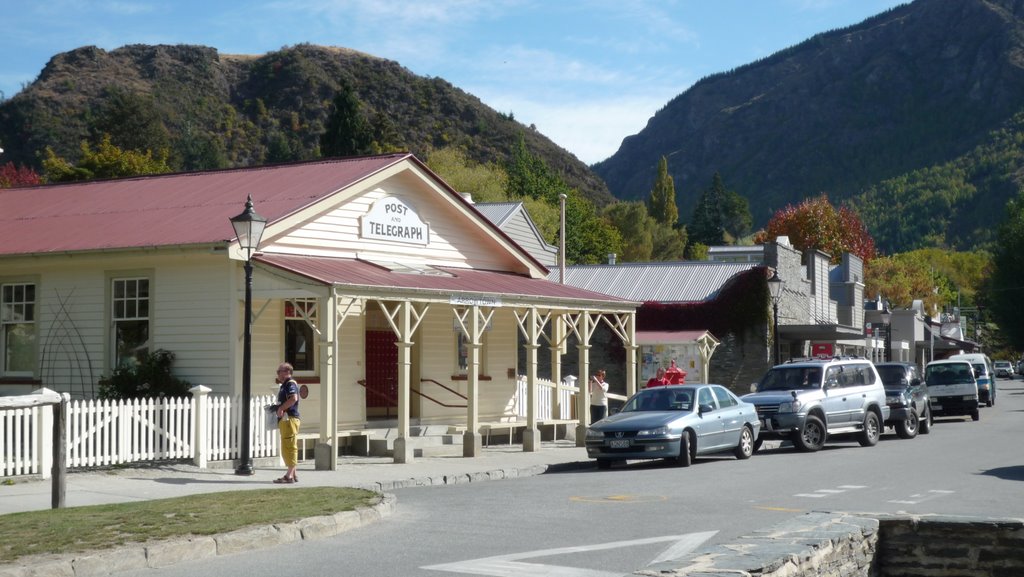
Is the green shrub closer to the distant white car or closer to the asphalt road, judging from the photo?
the asphalt road

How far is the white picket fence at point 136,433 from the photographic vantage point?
17.2 meters

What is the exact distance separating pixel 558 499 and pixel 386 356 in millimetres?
10041

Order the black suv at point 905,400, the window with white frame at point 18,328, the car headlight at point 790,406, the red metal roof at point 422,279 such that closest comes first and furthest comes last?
the red metal roof at point 422,279
the window with white frame at point 18,328
the car headlight at point 790,406
the black suv at point 905,400

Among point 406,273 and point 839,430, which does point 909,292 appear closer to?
point 839,430

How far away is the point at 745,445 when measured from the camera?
2342cm

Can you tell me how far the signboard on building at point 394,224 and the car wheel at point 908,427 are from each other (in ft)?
41.4

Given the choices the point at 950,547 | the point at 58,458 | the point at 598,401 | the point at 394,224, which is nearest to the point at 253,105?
the point at 598,401

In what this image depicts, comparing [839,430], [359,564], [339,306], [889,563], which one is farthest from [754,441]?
[359,564]

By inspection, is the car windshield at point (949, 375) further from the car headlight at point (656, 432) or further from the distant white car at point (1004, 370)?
the distant white car at point (1004, 370)

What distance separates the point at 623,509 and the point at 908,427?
54.9ft

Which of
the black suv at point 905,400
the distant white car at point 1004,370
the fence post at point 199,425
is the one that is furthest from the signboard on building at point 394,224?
the distant white car at point 1004,370

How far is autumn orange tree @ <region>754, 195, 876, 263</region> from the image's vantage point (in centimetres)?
9588

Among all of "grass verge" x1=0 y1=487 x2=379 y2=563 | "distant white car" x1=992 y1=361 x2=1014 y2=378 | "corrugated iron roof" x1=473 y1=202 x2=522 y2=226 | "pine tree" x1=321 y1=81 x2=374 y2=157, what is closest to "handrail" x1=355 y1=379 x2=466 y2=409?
"grass verge" x1=0 y1=487 x2=379 y2=563

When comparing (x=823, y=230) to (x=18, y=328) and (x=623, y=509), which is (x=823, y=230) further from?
(x=623, y=509)
